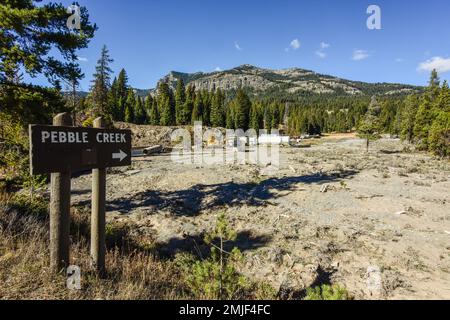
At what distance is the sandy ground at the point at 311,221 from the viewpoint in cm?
765

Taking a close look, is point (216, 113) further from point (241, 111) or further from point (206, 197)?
point (206, 197)

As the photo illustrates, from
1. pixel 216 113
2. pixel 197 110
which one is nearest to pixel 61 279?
pixel 197 110

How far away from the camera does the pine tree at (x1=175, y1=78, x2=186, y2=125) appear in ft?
248

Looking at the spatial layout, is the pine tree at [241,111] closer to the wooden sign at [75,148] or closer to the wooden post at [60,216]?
the wooden sign at [75,148]

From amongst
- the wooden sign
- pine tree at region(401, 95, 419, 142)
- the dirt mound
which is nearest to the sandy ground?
the wooden sign

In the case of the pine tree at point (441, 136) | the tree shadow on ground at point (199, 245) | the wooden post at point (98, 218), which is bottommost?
the tree shadow on ground at point (199, 245)

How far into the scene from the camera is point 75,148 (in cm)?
414

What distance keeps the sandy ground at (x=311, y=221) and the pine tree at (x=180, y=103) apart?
5434 cm

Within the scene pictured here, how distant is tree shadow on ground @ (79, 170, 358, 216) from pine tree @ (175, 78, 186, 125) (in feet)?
192

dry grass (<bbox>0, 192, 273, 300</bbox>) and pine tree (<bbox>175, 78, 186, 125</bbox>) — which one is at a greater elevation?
pine tree (<bbox>175, 78, 186, 125</bbox>)

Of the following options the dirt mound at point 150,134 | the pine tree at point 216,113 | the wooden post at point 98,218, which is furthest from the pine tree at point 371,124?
the wooden post at point 98,218

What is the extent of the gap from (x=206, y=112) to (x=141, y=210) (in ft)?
220

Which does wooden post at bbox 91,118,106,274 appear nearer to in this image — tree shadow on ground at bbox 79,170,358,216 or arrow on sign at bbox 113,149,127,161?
arrow on sign at bbox 113,149,127,161
